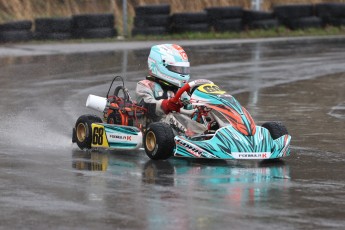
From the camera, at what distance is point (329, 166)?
9875mm

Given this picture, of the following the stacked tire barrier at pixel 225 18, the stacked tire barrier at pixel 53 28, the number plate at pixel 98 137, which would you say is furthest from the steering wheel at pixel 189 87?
the stacked tire barrier at pixel 225 18

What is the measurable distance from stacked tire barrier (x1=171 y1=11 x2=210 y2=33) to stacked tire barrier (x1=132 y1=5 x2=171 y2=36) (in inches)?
15.8

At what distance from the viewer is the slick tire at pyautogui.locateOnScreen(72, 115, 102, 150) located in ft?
36.1

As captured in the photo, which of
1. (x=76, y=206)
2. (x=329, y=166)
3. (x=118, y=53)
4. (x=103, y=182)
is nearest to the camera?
(x=76, y=206)

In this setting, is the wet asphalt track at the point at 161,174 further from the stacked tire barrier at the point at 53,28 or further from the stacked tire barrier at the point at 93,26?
the stacked tire barrier at the point at 93,26

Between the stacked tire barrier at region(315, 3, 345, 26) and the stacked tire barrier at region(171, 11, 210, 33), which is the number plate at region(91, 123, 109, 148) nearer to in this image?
the stacked tire barrier at region(171, 11, 210, 33)

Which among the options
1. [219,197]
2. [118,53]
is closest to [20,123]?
[219,197]

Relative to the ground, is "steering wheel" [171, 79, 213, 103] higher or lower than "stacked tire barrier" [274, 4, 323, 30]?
higher

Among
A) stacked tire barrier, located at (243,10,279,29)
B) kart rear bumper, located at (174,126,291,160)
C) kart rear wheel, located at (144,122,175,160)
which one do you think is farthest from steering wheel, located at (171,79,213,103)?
stacked tire barrier, located at (243,10,279,29)

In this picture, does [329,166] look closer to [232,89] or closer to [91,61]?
[232,89]

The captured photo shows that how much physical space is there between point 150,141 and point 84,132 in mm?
1223

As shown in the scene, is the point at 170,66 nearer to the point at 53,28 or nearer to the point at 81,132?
the point at 81,132

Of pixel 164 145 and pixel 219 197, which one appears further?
pixel 164 145

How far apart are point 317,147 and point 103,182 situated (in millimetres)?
3322
